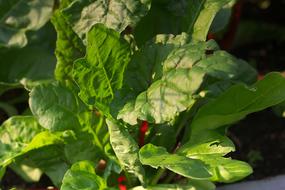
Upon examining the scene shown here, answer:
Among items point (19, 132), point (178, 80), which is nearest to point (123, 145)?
point (178, 80)

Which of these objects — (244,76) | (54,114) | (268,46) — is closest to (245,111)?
(244,76)

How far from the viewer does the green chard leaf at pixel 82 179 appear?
140 centimetres

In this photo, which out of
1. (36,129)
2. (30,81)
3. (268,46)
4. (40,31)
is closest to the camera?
(36,129)

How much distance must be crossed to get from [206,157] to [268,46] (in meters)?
0.98

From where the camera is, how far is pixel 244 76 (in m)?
1.54

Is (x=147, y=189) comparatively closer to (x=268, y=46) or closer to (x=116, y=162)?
(x=116, y=162)

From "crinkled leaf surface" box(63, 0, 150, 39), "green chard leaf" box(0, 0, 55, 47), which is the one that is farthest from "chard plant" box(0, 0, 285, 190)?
"green chard leaf" box(0, 0, 55, 47)

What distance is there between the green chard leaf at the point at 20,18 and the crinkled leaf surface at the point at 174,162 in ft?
1.72

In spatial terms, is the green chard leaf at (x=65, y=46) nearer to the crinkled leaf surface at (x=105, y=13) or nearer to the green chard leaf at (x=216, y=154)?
the crinkled leaf surface at (x=105, y=13)

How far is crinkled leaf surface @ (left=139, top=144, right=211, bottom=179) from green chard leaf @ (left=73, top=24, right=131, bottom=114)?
13cm

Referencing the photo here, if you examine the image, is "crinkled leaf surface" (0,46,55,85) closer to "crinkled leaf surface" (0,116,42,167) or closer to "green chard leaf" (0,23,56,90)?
"green chard leaf" (0,23,56,90)

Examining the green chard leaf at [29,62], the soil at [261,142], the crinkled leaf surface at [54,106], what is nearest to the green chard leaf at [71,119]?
the crinkled leaf surface at [54,106]

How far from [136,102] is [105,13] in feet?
0.67

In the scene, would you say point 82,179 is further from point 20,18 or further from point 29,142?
point 20,18
